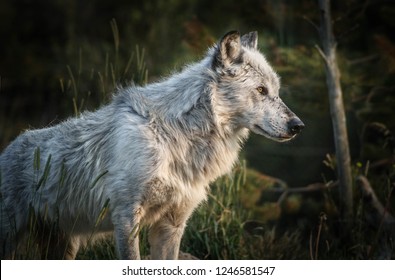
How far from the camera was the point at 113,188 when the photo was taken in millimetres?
4629

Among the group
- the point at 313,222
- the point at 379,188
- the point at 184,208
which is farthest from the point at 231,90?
the point at 313,222

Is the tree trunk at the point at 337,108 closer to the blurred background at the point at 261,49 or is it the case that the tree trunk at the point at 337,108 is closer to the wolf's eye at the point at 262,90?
the blurred background at the point at 261,49

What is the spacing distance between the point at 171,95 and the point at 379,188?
3.31m

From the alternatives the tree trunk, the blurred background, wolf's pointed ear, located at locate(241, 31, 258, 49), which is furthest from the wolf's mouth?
the tree trunk

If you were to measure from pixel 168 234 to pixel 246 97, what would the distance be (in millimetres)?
1049

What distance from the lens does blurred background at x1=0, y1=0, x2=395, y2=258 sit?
777 cm

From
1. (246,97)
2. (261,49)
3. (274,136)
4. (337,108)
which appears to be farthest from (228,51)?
(261,49)

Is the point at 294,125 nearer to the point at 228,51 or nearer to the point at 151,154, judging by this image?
the point at 228,51

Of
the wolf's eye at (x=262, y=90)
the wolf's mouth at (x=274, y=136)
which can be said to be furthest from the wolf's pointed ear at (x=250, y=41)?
the wolf's mouth at (x=274, y=136)

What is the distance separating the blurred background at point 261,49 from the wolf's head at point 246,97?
65 cm

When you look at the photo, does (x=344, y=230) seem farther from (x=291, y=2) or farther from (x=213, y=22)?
(x=213, y=22)

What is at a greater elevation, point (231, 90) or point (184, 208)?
point (231, 90)

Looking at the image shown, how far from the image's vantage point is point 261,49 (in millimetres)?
8266

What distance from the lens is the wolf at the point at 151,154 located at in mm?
4613
